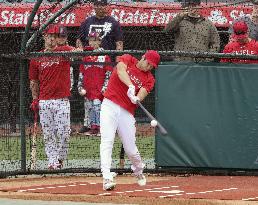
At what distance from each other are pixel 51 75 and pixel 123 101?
2.31 m

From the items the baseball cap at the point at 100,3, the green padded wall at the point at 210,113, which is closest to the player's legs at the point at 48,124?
the green padded wall at the point at 210,113

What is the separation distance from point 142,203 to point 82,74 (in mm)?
3993

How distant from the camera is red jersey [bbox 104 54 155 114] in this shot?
10.8 meters

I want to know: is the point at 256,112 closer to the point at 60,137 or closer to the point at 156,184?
the point at 156,184

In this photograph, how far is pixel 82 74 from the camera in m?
13.2

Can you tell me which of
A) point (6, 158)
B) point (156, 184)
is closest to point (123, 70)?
point (156, 184)

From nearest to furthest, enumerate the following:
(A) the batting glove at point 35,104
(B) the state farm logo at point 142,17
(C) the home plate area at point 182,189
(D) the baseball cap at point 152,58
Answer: (C) the home plate area at point 182,189, (D) the baseball cap at point 152,58, (A) the batting glove at point 35,104, (B) the state farm logo at point 142,17

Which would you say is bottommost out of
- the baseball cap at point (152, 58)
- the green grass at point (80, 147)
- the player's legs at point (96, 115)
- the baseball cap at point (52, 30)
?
the green grass at point (80, 147)

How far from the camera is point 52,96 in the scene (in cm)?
1291

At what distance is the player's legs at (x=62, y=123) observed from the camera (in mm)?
12914

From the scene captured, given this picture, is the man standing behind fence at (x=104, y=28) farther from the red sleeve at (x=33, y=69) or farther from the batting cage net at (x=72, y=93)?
the red sleeve at (x=33, y=69)

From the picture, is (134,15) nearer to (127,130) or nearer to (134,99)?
(127,130)

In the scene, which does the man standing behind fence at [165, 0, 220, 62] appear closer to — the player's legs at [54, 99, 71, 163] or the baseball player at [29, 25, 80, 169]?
the baseball player at [29, 25, 80, 169]

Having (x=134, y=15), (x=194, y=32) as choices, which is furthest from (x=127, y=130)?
(x=134, y=15)
